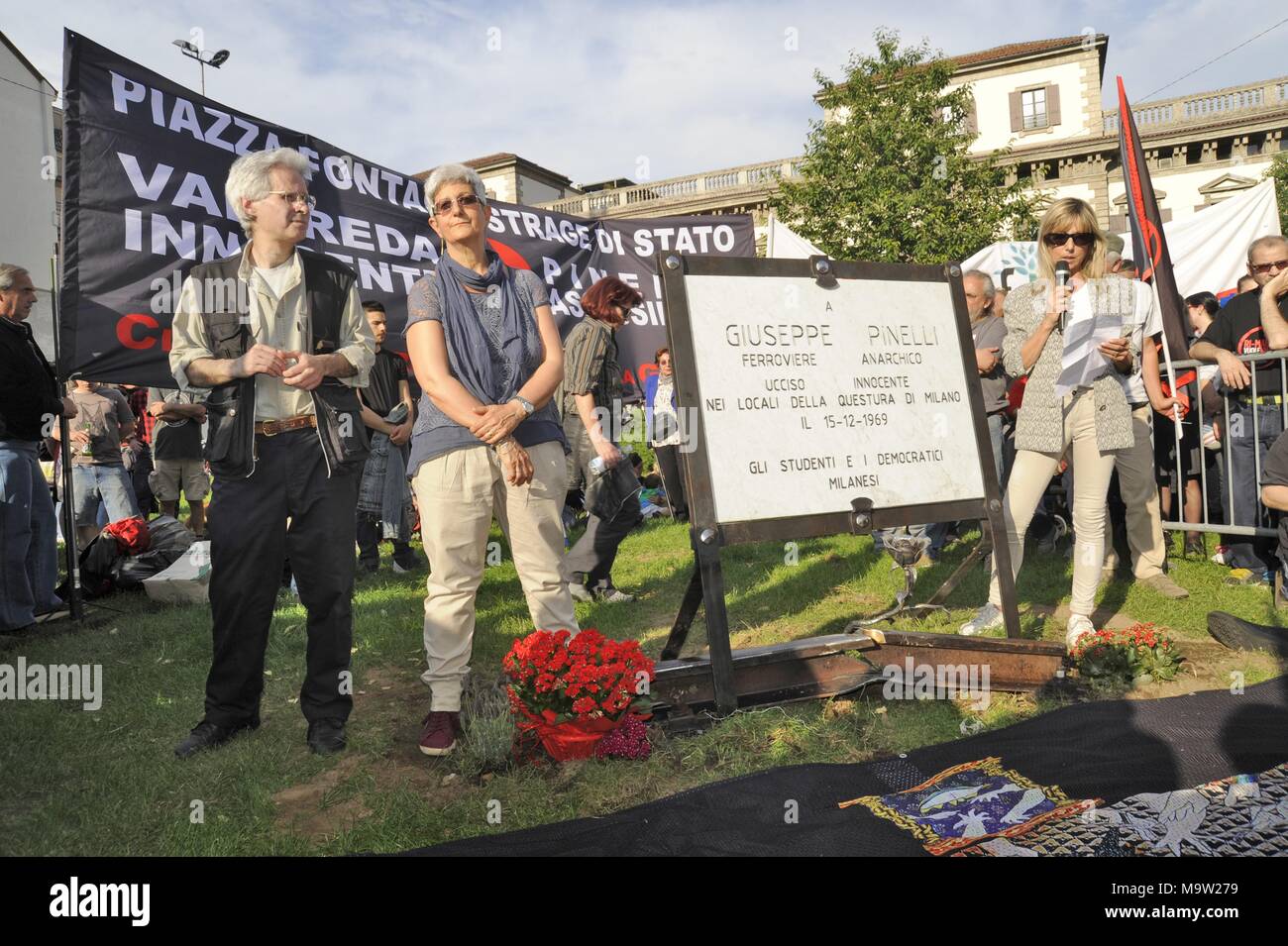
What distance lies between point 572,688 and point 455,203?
81.3 inches

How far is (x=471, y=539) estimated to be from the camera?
12.1 ft

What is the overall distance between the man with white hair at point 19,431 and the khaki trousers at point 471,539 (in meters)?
4.09

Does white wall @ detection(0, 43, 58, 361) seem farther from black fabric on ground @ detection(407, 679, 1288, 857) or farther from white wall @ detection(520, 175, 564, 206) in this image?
white wall @ detection(520, 175, 564, 206)

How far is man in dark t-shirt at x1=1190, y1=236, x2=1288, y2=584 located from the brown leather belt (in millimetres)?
6064

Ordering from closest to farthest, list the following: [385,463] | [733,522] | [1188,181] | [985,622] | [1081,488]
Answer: [733,522]
[1081,488]
[985,622]
[385,463]
[1188,181]

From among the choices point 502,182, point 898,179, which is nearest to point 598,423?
point 898,179

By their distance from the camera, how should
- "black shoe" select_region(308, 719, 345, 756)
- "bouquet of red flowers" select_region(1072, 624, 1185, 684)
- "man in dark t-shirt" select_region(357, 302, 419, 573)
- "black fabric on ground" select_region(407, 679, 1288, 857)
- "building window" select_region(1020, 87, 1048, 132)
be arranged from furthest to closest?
"building window" select_region(1020, 87, 1048, 132), "man in dark t-shirt" select_region(357, 302, 419, 573), "bouquet of red flowers" select_region(1072, 624, 1185, 684), "black shoe" select_region(308, 719, 345, 756), "black fabric on ground" select_region(407, 679, 1288, 857)

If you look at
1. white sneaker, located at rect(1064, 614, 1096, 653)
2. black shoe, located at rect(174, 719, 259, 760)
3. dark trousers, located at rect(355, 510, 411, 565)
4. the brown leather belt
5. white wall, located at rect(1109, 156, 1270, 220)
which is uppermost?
white wall, located at rect(1109, 156, 1270, 220)

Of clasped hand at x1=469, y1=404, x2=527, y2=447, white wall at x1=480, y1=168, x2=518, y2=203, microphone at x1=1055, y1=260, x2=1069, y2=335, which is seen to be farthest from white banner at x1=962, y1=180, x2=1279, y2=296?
white wall at x1=480, y1=168, x2=518, y2=203

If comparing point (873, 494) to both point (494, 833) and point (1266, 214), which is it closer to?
point (494, 833)

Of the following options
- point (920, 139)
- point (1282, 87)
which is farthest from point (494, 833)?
point (1282, 87)

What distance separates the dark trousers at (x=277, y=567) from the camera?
3.80m

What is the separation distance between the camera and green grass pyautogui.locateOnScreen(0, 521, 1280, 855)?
3.19m

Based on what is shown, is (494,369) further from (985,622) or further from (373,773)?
(985,622)
